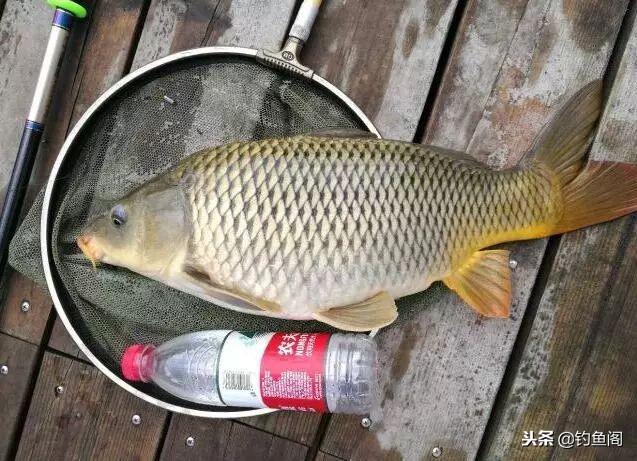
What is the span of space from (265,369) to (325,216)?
0.36m

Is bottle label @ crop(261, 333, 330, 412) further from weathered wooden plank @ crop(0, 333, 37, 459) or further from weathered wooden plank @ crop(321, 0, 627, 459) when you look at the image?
weathered wooden plank @ crop(0, 333, 37, 459)

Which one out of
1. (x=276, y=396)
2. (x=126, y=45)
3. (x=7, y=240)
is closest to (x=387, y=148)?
(x=276, y=396)

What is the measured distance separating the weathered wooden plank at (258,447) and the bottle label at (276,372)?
0.67 feet

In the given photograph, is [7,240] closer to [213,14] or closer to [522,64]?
[213,14]

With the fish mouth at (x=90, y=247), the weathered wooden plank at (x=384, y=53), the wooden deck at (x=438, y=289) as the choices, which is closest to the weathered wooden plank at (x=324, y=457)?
the wooden deck at (x=438, y=289)

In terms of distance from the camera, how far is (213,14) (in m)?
1.48

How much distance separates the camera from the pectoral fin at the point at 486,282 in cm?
129

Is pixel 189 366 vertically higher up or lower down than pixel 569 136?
lower down

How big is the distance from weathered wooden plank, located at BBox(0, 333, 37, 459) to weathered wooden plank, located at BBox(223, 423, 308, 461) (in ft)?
1.88

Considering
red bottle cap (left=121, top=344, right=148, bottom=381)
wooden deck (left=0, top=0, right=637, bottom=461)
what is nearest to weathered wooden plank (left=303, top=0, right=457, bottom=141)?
wooden deck (left=0, top=0, right=637, bottom=461)

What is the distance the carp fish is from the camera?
1.18 m

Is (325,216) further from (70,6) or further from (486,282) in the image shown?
(70,6)

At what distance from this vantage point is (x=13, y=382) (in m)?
1.47

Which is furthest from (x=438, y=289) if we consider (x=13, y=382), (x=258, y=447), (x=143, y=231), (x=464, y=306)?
(x=13, y=382)
